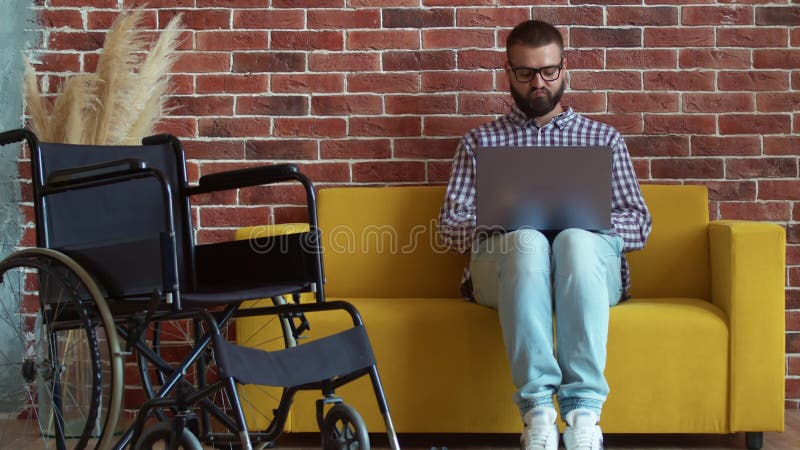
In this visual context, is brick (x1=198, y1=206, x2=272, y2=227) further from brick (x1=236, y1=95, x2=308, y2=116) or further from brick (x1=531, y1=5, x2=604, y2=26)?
brick (x1=531, y1=5, x2=604, y2=26)

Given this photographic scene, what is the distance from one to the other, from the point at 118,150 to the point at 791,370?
2236mm

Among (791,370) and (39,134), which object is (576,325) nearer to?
(791,370)

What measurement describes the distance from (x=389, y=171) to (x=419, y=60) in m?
0.39

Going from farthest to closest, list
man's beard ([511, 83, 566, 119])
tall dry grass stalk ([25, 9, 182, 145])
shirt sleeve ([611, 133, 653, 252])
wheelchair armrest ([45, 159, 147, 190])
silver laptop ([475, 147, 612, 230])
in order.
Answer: tall dry grass stalk ([25, 9, 182, 145]) < man's beard ([511, 83, 566, 119]) < shirt sleeve ([611, 133, 653, 252]) < silver laptop ([475, 147, 612, 230]) < wheelchair armrest ([45, 159, 147, 190])

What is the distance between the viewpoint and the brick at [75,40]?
3.04 m

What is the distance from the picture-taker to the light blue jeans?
209 centimetres

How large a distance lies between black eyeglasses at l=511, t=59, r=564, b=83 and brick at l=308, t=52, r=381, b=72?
590mm

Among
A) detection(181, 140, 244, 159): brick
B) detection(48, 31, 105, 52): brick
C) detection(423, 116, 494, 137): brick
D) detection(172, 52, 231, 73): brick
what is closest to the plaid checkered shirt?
detection(423, 116, 494, 137): brick

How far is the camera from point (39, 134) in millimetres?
2807

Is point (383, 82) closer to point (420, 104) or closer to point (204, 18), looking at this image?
point (420, 104)

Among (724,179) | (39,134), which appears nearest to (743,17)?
(724,179)

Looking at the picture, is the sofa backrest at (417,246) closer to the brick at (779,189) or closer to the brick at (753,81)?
the brick at (779,189)

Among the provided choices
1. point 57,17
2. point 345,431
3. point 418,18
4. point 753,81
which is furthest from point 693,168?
point 57,17

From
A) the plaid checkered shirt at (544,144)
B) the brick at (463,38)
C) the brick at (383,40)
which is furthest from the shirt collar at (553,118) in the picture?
the brick at (383,40)
